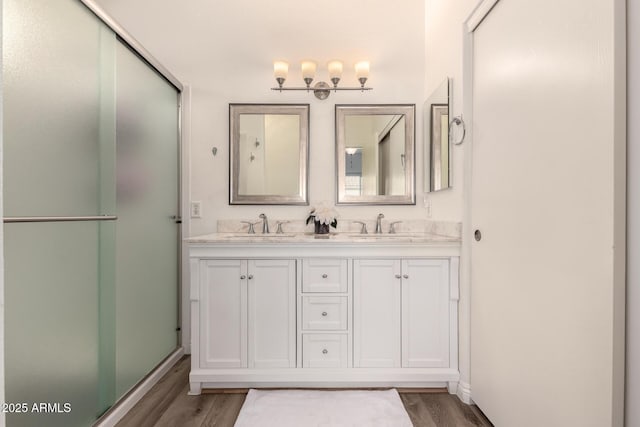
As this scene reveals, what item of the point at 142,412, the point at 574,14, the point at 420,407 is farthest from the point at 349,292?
the point at 574,14

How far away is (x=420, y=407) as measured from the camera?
1.72 m

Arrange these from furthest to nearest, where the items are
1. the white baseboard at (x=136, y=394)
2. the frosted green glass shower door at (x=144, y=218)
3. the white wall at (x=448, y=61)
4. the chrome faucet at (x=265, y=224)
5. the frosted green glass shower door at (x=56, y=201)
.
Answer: the chrome faucet at (x=265, y=224)
the white wall at (x=448, y=61)
the frosted green glass shower door at (x=144, y=218)
the white baseboard at (x=136, y=394)
the frosted green glass shower door at (x=56, y=201)

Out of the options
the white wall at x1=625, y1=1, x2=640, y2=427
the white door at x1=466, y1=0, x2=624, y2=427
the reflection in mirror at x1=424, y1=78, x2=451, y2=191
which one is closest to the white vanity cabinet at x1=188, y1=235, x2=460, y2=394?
the white door at x1=466, y1=0, x2=624, y2=427

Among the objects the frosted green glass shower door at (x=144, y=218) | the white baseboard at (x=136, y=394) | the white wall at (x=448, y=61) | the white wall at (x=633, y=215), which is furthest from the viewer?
the white wall at (x=448, y=61)

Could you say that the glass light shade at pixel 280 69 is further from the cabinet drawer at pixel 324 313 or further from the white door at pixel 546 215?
the cabinet drawer at pixel 324 313

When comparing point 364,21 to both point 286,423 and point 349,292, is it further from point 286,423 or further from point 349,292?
point 286,423

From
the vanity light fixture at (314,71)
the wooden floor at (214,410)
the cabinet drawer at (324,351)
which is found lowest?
the wooden floor at (214,410)

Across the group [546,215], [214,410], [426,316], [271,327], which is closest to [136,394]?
[214,410]

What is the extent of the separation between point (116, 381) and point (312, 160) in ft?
5.81

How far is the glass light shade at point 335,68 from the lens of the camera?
2.29 m

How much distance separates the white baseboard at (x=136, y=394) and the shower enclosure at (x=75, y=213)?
1.8 inches

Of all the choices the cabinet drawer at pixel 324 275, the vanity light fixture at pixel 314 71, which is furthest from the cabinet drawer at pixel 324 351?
the vanity light fixture at pixel 314 71

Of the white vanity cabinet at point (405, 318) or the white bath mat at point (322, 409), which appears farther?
the white vanity cabinet at point (405, 318)

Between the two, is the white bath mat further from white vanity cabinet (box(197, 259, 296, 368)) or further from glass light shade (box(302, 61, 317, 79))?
glass light shade (box(302, 61, 317, 79))
